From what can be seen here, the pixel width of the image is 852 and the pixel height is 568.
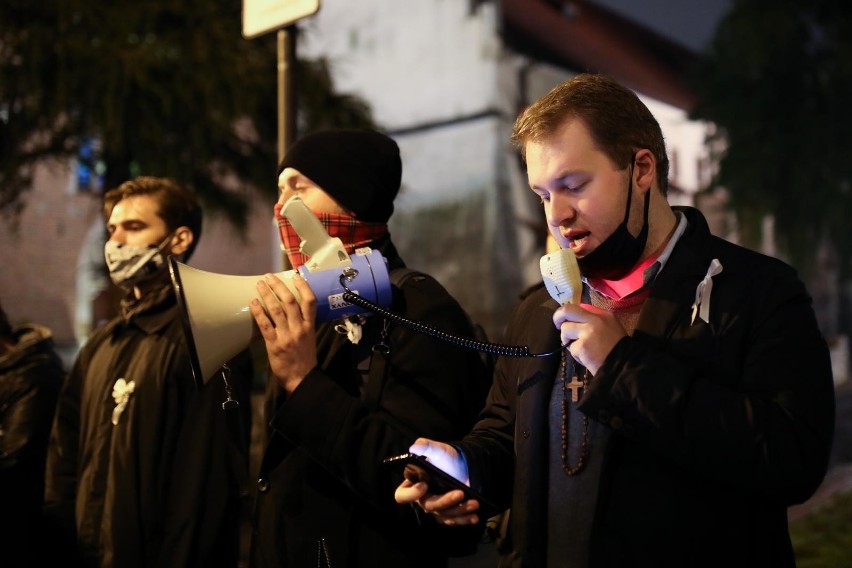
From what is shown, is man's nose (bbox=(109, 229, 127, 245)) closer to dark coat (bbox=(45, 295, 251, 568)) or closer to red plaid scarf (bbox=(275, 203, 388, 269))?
dark coat (bbox=(45, 295, 251, 568))

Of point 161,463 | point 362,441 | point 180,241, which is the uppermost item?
point 180,241

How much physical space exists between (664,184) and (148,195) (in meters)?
2.14

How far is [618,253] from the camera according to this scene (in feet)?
5.65

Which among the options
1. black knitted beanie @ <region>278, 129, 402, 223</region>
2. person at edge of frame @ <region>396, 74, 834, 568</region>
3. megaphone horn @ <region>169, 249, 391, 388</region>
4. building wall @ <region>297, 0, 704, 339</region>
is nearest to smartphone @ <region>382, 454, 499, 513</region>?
person at edge of frame @ <region>396, 74, 834, 568</region>

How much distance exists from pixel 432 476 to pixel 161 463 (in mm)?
1350

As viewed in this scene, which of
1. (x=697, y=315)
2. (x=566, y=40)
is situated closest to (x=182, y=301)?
(x=697, y=315)

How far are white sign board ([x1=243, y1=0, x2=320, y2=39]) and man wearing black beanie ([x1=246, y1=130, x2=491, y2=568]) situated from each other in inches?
47.2

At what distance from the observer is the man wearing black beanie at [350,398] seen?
6.70 ft

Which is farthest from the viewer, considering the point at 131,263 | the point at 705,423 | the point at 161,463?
the point at 131,263

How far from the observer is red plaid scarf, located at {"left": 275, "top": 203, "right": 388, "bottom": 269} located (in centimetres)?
234

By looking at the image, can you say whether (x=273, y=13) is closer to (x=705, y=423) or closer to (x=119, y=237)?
(x=119, y=237)

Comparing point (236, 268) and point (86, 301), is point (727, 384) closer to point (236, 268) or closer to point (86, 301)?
point (86, 301)

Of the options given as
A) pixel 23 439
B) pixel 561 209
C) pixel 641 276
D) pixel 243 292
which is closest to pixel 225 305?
pixel 243 292

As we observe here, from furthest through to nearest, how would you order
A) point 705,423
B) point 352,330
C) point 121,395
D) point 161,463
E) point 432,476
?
1. point 121,395
2. point 161,463
3. point 352,330
4. point 432,476
5. point 705,423
